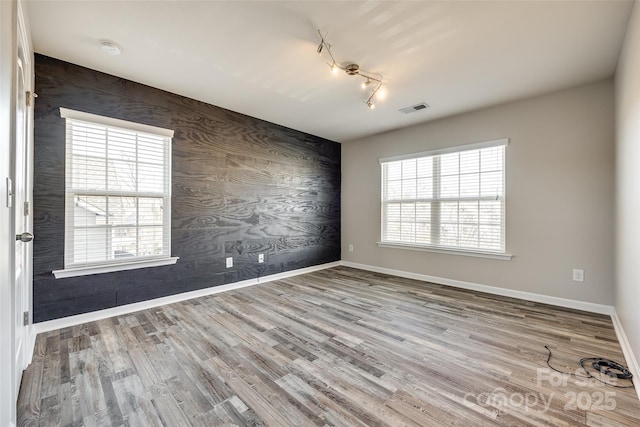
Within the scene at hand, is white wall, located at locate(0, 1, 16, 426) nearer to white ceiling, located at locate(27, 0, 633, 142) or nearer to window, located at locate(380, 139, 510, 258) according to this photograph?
white ceiling, located at locate(27, 0, 633, 142)

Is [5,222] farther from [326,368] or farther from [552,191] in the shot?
[552,191]

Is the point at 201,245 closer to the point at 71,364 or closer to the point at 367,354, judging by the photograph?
the point at 71,364

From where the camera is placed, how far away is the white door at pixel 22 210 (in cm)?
159

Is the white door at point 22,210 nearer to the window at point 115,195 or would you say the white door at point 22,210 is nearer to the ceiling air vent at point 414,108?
the window at point 115,195

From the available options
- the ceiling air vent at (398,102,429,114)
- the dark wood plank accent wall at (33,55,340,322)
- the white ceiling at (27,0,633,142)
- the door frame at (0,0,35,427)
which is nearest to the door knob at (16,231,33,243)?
the door frame at (0,0,35,427)

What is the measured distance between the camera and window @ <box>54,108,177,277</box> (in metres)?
2.57

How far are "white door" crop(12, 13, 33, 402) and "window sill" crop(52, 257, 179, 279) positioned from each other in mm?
232

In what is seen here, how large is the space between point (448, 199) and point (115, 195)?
13.3ft

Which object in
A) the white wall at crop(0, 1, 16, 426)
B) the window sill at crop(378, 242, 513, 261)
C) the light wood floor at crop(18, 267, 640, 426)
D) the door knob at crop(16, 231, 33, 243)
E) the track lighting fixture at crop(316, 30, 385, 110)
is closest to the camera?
the white wall at crop(0, 1, 16, 426)

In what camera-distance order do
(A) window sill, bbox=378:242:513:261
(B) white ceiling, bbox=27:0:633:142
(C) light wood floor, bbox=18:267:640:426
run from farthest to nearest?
(A) window sill, bbox=378:242:513:261 → (B) white ceiling, bbox=27:0:633:142 → (C) light wood floor, bbox=18:267:640:426

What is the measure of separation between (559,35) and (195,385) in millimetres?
3605

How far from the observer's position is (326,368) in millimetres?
1875

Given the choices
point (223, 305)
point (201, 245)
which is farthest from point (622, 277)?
point (201, 245)

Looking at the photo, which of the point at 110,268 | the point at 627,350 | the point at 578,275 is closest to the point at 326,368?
the point at 627,350
